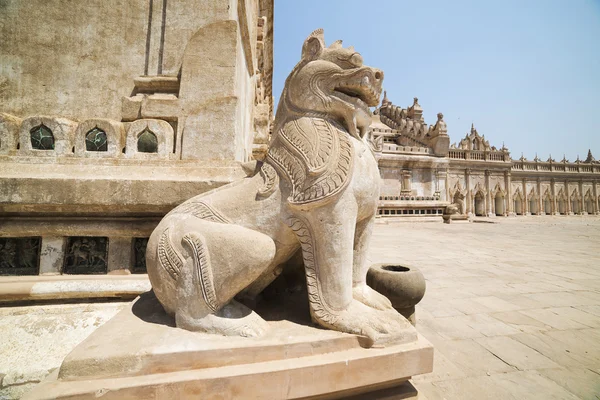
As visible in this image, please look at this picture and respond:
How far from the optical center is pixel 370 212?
1.72 m

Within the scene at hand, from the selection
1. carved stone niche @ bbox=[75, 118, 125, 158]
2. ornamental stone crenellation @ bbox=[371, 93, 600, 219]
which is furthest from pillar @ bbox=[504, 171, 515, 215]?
carved stone niche @ bbox=[75, 118, 125, 158]

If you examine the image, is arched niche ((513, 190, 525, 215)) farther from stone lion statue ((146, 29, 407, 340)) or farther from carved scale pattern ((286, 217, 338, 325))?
carved scale pattern ((286, 217, 338, 325))

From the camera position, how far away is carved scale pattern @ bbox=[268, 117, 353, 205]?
4.88ft

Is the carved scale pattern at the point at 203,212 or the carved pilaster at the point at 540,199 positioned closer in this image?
the carved scale pattern at the point at 203,212

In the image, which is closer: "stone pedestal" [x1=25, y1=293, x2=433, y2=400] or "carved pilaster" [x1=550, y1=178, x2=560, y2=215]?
"stone pedestal" [x1=25, y1=293, x2=433, y2=400]

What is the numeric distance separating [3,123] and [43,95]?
444mm

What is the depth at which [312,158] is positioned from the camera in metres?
1.53

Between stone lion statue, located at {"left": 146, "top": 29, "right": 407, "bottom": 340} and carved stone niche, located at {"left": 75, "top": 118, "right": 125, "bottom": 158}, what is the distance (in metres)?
1.19

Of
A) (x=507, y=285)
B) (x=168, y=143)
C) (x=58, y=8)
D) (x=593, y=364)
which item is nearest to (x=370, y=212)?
(x=168, y=143)

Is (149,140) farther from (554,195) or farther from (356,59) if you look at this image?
(554,195)

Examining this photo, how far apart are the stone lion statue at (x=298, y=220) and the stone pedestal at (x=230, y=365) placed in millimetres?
93

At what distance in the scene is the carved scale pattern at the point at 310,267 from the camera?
1500 millimetres

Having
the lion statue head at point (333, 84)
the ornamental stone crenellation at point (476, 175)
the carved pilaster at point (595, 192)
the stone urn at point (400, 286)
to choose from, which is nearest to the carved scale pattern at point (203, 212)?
the lion statue head at point (333, 84)

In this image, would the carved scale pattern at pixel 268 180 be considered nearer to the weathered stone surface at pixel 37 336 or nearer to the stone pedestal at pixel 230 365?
the stone pedestal at pixel 230 365
